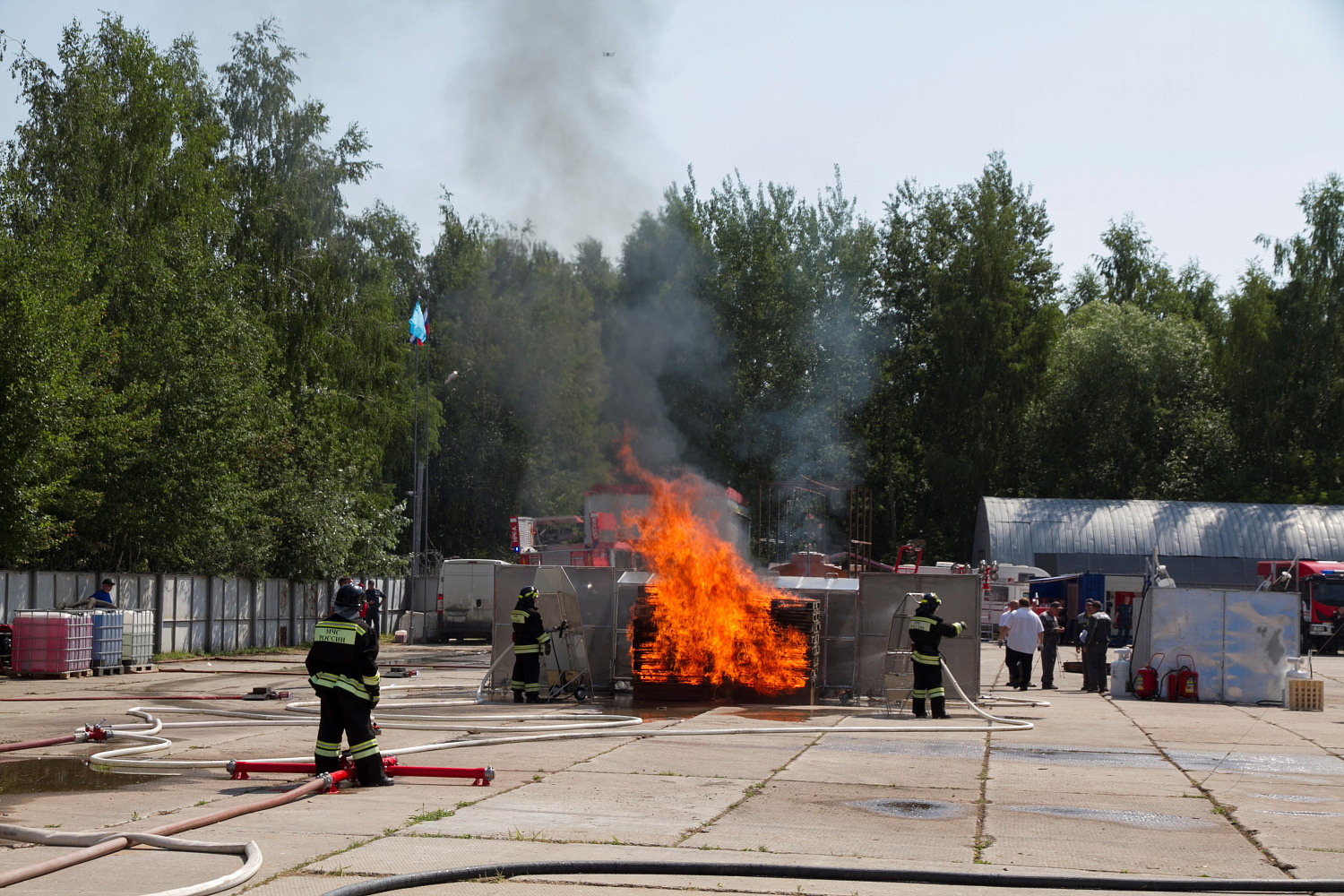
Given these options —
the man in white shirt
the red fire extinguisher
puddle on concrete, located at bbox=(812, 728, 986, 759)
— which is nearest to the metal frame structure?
the man in white shirt

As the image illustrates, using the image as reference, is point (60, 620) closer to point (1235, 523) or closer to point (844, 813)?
point (844, 813)

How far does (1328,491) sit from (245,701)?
163 feet

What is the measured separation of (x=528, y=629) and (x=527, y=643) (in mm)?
195

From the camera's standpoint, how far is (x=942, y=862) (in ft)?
24.2

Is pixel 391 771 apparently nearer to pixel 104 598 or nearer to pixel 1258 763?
pixel 1258 763

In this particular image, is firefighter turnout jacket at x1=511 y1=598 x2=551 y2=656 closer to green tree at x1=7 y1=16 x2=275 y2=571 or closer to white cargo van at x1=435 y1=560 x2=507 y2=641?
green tree at x1=7 y1=16 x2=275 y2=571

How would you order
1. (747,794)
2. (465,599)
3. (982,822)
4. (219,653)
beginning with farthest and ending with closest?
1. (465,599)
2. (219,653)
3. (747,794)
4. (982,822)

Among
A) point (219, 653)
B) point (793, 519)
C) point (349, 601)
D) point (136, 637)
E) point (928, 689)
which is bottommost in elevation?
point (219, 653)

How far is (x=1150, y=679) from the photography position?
69.1 feet

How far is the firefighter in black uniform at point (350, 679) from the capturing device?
9.60m

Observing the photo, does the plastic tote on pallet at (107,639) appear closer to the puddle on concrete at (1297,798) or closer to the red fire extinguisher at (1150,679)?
the red fire extinguisher at (1150,679)

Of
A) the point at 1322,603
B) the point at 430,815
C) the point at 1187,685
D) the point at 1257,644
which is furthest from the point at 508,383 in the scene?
the point at 430,815

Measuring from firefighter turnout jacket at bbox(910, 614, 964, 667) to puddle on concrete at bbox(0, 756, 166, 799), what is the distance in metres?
9.56

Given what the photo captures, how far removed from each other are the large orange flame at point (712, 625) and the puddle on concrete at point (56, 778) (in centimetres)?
834
